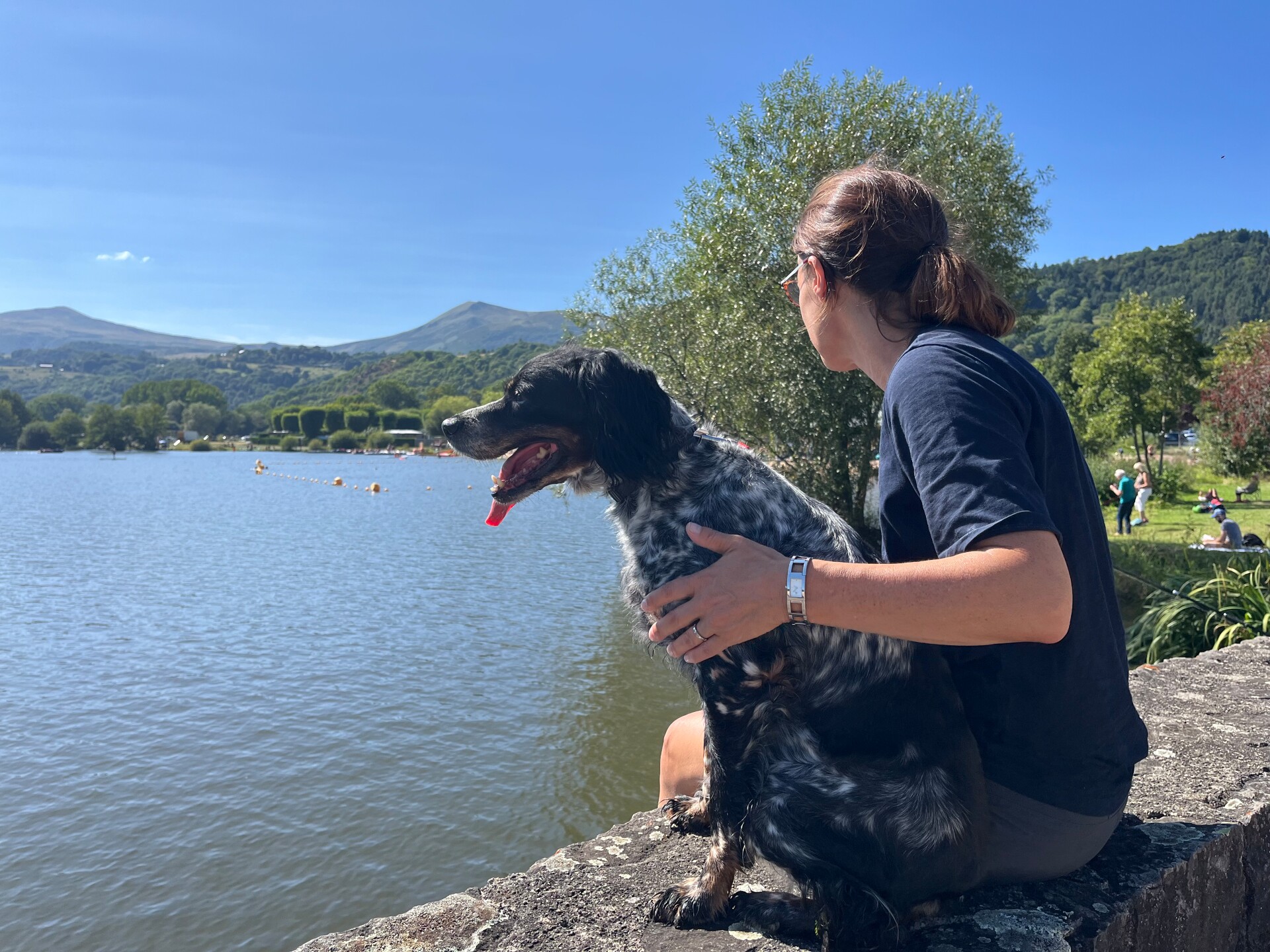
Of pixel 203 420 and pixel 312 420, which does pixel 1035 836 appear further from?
pixel 203 420

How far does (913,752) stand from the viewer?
5.71 feet

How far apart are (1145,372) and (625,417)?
33.0m

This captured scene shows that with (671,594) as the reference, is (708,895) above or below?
below

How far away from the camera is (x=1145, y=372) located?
2941 centimetres

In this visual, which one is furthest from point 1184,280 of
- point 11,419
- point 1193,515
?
point 11,419

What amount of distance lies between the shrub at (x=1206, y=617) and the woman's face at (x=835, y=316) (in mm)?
6716

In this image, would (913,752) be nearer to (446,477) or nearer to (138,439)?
(446,477)

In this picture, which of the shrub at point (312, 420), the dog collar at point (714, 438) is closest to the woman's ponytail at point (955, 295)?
the dog collar at point (714, 438)

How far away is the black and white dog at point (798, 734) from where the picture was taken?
5.57 ft

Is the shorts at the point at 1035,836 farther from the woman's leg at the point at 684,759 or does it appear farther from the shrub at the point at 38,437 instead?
the shrub at the point at 38,437

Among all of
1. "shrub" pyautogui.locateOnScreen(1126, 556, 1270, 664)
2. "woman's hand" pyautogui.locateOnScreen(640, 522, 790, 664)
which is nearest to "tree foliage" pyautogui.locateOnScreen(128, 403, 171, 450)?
"shrub" pyautogui.locateOnScreen(1126, 556, 1270, 664)

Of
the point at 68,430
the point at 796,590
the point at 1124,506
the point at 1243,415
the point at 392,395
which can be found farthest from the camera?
the point at 68,430

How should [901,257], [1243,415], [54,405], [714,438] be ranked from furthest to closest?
[54,405], [1243,415], [714,438], [901,257]

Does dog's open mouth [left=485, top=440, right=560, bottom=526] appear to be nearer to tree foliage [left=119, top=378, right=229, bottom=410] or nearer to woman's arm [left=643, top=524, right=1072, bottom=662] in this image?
woman's arm [left=643, top=524, right=1072, bottom=662]
